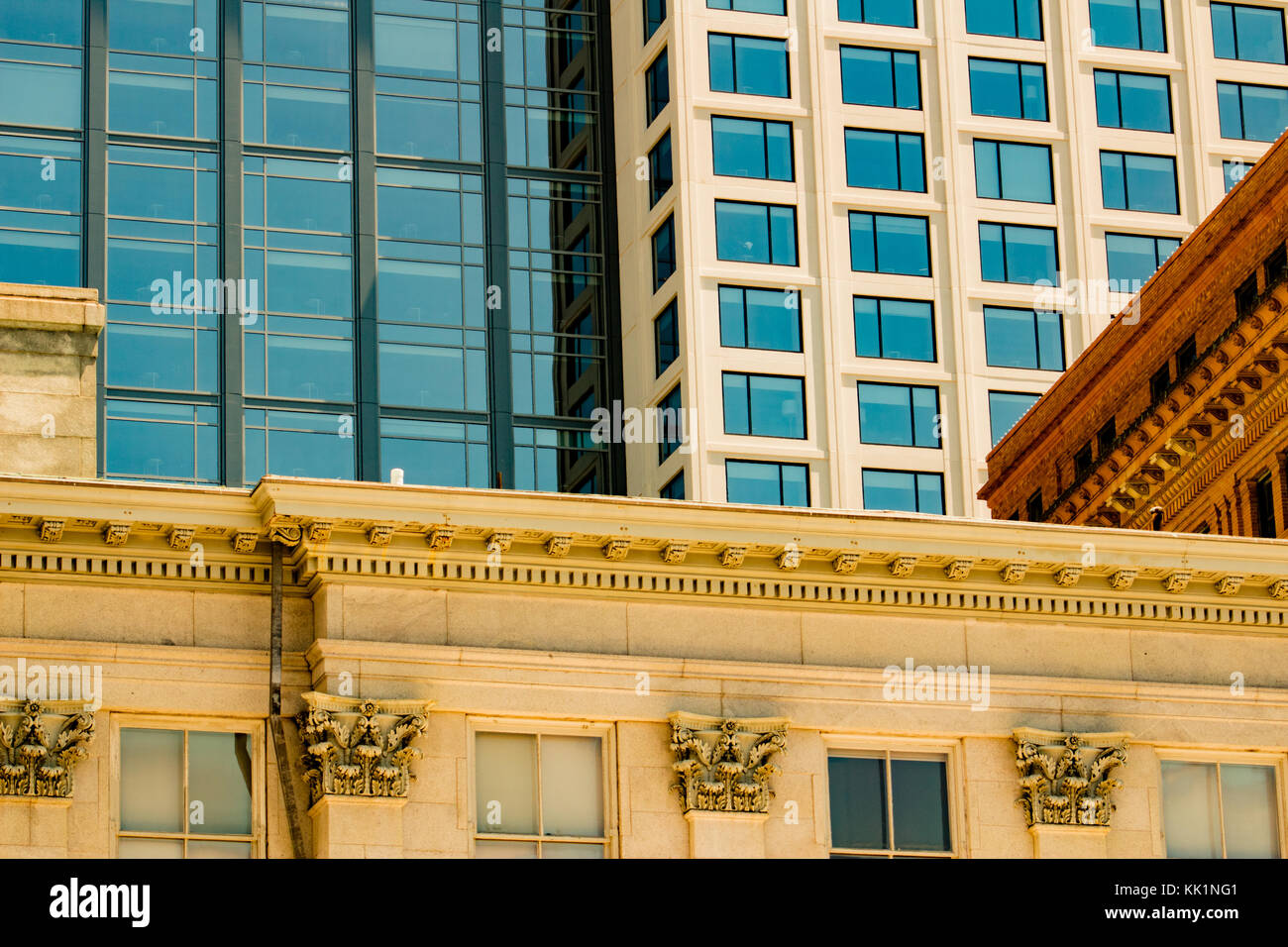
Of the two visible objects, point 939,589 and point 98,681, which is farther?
point 939,589

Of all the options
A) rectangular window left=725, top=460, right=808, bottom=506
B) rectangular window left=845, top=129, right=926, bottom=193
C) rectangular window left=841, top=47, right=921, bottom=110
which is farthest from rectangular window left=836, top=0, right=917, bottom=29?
rectangular window left=725, top=460, right=808, bottom=506

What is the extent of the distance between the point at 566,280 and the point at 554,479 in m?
7.68

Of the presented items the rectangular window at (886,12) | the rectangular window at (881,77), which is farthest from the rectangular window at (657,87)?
the rectangular window at (886,12)

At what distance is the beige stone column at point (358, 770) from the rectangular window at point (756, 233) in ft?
190

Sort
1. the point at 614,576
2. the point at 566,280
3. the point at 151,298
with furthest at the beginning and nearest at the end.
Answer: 1. the point at 566,280
2. the point at 151,298
3. the point at 614,576

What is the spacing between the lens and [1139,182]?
88812mm

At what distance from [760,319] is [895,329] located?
4.78 metres

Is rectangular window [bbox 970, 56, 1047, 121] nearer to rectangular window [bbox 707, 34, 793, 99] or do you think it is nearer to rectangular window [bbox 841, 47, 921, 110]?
rectangular window [bbox 841, 47, 921, 110]

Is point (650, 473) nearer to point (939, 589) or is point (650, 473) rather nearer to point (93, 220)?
point (93, 220)

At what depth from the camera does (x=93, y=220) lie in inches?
3233
